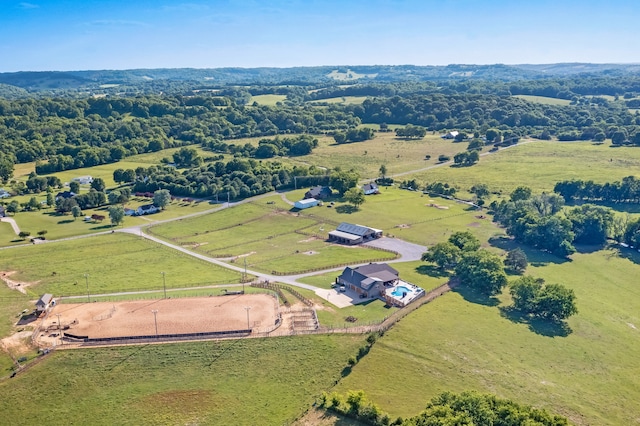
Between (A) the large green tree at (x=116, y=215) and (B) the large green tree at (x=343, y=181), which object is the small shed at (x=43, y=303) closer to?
(A) the large green tree at (x=116, y=215)

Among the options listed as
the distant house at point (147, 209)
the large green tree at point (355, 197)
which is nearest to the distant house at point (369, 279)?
the large green tree at point (355, 197)

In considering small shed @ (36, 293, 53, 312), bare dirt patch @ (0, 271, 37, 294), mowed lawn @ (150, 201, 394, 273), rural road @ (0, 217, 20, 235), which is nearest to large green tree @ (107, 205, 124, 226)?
mowed lawn @ (150, 201, 394, 273)

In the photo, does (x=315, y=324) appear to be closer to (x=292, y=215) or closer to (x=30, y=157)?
(x=292, y=215)

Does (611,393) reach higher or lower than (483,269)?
lower

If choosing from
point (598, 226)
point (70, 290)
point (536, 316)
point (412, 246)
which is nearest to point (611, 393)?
point (536, 316)

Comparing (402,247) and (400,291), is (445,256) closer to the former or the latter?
(402,247)

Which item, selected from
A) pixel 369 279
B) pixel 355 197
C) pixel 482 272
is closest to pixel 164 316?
pixel 369 279
